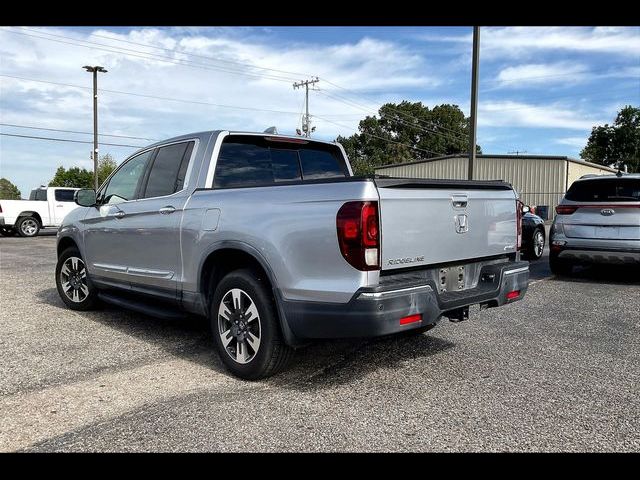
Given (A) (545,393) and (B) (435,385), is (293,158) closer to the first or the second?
(B) (435,385)

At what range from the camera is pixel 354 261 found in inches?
130

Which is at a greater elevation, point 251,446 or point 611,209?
point 611,209

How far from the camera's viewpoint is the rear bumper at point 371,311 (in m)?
3.28

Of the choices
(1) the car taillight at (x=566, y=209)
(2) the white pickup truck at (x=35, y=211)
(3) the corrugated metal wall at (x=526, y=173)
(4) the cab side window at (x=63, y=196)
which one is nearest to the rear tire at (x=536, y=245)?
(1) the car taillight at (x=566, y=209)

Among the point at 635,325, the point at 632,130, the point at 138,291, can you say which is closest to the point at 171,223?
the point at 138,291

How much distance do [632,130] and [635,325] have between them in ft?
263

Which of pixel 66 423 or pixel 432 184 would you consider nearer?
pixel 66 423

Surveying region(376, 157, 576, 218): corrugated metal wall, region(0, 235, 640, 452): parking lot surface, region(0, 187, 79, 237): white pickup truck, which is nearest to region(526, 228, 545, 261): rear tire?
region(0, 235, 640, 452): parking lot surface

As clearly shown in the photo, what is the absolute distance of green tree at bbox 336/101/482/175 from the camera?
73875 mm

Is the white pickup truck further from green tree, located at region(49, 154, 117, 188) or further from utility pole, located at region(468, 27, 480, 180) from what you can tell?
green tree, located at region(49, 154, 117, 188)

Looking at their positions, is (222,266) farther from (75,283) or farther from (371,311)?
(75,283)

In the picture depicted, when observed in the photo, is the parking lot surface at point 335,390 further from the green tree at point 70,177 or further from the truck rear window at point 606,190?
the green tree at point 70,177

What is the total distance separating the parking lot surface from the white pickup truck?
1554 centimetres

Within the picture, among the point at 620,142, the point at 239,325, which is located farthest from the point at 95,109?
the point at 620,142
